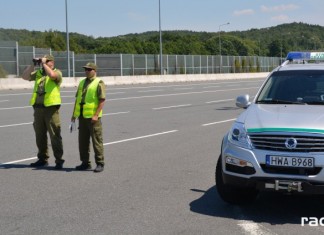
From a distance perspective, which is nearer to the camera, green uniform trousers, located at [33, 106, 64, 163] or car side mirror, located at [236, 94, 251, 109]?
car side mirror, located at [236, 94, 251, 109]

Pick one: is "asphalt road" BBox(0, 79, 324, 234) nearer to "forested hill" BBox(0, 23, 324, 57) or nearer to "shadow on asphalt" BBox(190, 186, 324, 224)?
"shadow on asphalt" BBox(190, 186, 324, 224)

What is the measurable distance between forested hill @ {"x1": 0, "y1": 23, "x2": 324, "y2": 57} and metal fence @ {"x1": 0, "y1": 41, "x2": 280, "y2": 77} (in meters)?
16.7

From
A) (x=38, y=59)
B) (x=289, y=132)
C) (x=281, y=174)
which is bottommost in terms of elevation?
(x=281, y=174)

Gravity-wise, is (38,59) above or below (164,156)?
above

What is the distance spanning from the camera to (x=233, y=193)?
6.54 meters

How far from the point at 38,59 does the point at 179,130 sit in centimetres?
594

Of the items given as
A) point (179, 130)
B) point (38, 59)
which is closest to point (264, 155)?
point (38, 59)

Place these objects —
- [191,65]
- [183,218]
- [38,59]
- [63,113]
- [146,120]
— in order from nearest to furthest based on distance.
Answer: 1. [183,218]
2. [38,59]
3. [146,120]
4. [63,113]
5. [191,65]

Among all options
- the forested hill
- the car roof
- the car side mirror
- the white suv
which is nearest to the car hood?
→ the white suv

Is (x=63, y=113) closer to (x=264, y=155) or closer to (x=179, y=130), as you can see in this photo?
(x=179, y=130)

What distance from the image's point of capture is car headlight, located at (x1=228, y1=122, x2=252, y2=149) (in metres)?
6.07

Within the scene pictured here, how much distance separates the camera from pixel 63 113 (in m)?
18.5

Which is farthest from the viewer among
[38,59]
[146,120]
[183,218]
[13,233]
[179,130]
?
[146,120]

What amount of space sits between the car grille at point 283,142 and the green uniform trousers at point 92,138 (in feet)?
11.2
